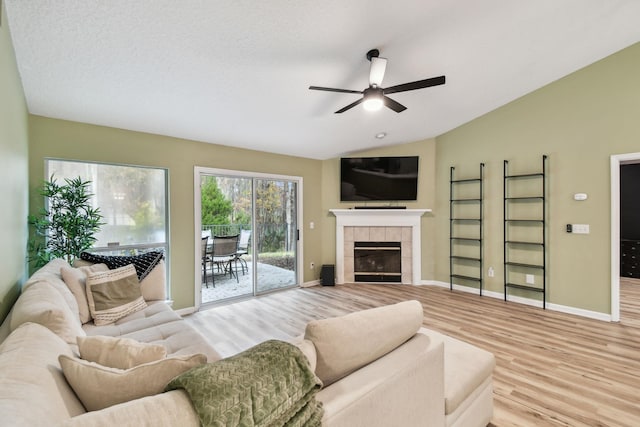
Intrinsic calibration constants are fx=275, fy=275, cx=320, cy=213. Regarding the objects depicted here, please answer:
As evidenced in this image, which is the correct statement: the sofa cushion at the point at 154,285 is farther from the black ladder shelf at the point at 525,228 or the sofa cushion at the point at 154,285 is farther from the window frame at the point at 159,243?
the black ladder shelf at the point at 525,228

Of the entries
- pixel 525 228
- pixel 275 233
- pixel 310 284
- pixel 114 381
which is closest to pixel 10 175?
pixel 114 381

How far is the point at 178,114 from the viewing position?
323 cm

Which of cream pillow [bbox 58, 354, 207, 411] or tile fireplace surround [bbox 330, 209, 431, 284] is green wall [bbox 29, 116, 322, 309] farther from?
cream pillow [bbox 58, 354, 207, 411]

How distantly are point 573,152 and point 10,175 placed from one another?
19.8ft

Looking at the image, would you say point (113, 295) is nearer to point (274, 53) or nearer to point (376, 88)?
point (274, 53)

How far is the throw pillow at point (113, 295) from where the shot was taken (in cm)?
232

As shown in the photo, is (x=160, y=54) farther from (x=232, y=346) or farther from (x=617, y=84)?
(x=617, y=84)

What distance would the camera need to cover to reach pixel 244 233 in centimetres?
470

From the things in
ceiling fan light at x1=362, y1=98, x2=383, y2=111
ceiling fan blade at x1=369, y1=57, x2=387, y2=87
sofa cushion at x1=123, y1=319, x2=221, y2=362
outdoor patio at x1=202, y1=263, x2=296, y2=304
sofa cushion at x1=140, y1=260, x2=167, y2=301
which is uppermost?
ceiling fan blade at x1=369, y1=57, x2=387, y2=87

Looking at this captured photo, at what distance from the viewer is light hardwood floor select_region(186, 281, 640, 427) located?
1.98 m

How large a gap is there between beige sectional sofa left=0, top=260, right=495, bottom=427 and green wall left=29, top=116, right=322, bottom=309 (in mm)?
1910

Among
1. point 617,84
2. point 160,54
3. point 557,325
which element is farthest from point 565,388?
point 160,54

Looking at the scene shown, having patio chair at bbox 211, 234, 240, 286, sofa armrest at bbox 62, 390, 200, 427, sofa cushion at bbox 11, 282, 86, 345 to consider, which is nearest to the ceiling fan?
sofa cushion at bbox 11, 282, 86, 345

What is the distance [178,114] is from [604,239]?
558 centimetres
